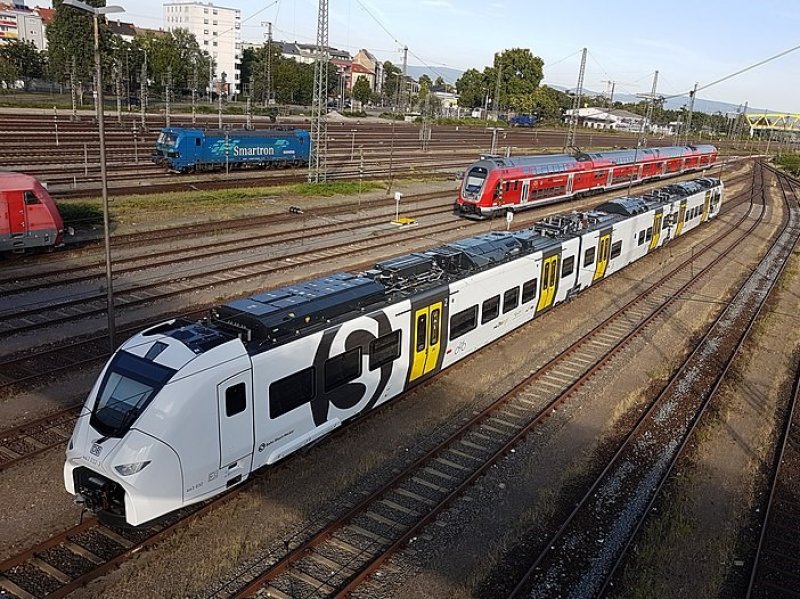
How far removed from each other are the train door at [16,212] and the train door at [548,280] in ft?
60.8

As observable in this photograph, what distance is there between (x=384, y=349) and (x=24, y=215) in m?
17.1

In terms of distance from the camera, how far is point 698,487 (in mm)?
13484

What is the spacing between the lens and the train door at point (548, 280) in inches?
828

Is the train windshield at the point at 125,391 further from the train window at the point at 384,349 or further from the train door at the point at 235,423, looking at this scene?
the train window at the point at 384,349

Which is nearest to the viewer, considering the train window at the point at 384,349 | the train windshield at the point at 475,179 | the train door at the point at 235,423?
the train door at the point at 235,423

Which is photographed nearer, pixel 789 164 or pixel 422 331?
pixel 422 331

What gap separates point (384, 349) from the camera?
14.2 metres

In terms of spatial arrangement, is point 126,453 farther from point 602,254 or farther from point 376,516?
point 602,254

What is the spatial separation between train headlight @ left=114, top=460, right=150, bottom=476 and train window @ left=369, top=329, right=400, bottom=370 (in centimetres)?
527

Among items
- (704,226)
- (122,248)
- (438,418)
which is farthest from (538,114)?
(438,418)

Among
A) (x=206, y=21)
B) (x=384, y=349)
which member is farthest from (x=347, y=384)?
(x=206, y=21)

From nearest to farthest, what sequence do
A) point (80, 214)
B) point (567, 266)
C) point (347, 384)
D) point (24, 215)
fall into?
point (347, 384)
point (567, 266)
point (24, 215)
point (80, 214)

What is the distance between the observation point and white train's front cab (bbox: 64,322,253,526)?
9852 mm

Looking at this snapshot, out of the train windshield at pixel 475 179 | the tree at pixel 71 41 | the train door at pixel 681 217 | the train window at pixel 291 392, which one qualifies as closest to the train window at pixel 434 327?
the train window at pixel 291 392
